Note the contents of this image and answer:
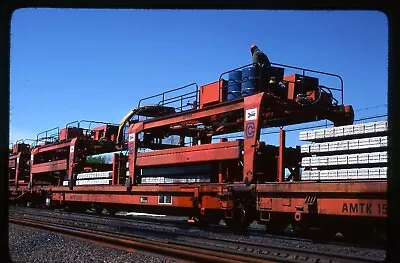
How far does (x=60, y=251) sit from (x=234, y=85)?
19.7ft

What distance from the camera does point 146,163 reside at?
1473 cm

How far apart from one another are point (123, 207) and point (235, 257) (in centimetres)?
1115

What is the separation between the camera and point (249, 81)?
37.4 feet

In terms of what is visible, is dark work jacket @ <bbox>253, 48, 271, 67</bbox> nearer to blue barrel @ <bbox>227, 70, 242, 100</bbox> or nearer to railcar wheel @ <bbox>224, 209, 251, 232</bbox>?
blue barrel @ <bbox>227, 70, 242, 100</bbox>

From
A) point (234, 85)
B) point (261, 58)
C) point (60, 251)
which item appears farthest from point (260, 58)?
point (60, 251)

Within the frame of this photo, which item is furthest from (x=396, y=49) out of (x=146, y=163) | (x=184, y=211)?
(x=146, y=163)

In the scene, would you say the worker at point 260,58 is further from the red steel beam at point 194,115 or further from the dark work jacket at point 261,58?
the red steel beam at point 194,115

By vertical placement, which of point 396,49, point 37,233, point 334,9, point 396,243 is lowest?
point 37,233

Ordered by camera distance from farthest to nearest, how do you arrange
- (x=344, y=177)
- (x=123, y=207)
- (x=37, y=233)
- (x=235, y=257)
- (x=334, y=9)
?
(x=123, y=207) < (x=37, y=233) < (x=344, y=177) < (x=235, y=257) < (x=334, y=9)

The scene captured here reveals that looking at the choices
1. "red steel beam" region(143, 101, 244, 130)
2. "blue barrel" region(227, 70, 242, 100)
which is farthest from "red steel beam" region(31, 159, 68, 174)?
"blue barrel" region(227, 70, 242, 100)

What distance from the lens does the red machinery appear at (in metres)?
8.90

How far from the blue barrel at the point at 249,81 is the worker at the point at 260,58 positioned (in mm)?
189
